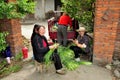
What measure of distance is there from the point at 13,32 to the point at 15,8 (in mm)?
1495

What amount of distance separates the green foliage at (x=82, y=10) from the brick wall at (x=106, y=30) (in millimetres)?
1333

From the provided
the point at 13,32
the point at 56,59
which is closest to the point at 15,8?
the point at 13,32

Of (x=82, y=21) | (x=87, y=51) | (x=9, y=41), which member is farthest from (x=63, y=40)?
(x=9, y=41)

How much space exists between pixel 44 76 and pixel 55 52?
759mm

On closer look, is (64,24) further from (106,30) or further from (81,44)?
(106,30)

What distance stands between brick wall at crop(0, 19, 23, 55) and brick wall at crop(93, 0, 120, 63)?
2.60 meters

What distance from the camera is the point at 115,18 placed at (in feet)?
17.8

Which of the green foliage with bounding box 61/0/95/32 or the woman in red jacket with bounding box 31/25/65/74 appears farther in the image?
the green foliage with bounding box 61/0/95/32

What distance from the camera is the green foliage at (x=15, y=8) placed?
4.43 meters

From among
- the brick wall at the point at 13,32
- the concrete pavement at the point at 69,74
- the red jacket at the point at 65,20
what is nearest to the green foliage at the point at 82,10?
the red jacket at the point at 65,20

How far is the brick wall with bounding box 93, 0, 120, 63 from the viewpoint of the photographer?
17.6 ft

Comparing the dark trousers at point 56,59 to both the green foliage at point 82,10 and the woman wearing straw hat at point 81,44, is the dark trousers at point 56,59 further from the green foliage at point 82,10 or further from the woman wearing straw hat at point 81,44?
the green foliage at point 82,10

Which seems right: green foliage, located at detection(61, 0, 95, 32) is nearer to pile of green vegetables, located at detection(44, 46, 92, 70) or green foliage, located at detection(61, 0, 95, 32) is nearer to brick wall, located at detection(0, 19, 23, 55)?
pile of green vegetables, located at detection(44, 46, 92, 70)

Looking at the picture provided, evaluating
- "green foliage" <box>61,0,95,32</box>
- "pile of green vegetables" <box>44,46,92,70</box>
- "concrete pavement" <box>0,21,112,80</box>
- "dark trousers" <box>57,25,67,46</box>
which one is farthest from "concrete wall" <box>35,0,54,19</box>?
"pile of green vegetables" <box>44,46,92,70</box>
